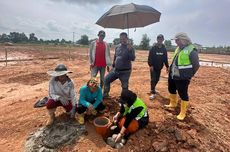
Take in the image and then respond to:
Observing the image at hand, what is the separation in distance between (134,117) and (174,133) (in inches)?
33.8

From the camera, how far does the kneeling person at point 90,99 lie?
409cm

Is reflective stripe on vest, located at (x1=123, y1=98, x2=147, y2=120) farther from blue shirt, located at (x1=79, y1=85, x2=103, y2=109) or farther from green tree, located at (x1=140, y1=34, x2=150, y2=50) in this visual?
green tree, located at (x1=140, y1=34, x2=150, y2=50)

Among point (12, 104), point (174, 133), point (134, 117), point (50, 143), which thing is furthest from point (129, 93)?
point (12, 104)

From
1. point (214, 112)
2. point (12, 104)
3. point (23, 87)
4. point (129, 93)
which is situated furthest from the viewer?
point (23, 87)

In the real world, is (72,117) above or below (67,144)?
above

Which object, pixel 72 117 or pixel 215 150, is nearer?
pixel 215 150

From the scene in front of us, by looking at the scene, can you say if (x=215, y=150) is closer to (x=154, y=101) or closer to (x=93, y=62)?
(x=154, y=101)

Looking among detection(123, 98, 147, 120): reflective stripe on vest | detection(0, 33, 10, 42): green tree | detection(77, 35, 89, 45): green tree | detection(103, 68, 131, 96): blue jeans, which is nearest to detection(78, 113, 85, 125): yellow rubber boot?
detection(123, 98, 147, 120): reflective stripe on vest

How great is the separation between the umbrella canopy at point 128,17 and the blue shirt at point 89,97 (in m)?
1.69

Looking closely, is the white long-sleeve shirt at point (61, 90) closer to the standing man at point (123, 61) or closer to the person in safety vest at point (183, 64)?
the standing man at point (123, 61)

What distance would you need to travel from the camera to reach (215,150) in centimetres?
391

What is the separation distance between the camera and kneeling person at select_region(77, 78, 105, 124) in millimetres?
4086

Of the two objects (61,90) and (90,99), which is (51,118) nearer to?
(61,90)

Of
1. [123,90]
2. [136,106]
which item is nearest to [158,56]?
[123,90]
